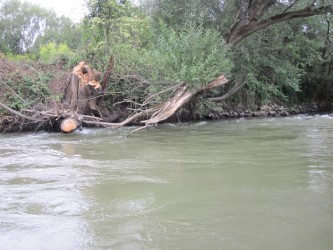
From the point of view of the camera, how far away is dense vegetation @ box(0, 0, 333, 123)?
13.4m

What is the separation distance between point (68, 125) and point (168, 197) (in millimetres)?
8483

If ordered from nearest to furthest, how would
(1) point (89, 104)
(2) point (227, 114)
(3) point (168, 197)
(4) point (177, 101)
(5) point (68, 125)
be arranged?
(3) point (168, 197) < (5) point (68, 125) < (4) point (177, 101) < (1) point (89, 104) < (2) point (227, 114)

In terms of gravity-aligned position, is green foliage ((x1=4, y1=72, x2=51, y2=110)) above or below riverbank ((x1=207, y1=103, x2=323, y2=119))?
above

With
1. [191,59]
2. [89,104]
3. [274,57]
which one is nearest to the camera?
[191,59]

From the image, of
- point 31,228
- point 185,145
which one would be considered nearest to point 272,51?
point 185,145

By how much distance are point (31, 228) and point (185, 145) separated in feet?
21.4

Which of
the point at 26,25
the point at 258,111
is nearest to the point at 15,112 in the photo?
the point at 258,111

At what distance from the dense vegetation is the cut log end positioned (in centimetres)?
183

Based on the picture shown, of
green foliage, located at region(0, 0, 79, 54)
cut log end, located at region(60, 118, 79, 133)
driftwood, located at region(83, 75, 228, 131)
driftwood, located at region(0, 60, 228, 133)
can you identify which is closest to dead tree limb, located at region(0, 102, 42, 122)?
driftwood, located at region(0, 60, 228, 133)

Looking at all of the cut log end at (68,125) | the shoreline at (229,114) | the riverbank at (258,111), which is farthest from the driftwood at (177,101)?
the riverbank at (258,111)

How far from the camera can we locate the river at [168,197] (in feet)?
13.9

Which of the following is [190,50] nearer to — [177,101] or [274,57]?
[177,101]

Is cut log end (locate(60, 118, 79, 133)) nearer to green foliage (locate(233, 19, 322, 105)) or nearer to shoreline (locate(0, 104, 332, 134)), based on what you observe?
shoreline (locate(0, 104, 332, 134))

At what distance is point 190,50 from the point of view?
13.0 metres
